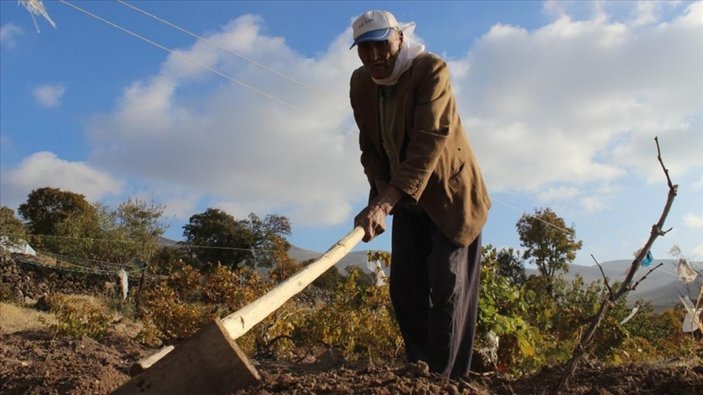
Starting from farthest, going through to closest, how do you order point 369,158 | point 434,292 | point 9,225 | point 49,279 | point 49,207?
point 49,207 < point 9,225 < point 49,279 < point 369,158 < point 434,292

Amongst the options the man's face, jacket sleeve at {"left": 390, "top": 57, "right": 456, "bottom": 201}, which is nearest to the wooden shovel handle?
jacket sleeve at {"left": 390, "top": 57, "right": 456, "bottom": 201}

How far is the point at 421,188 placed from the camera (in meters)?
3.09

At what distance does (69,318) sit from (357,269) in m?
3.30

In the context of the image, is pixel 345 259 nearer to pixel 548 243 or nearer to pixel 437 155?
pixel 548 243

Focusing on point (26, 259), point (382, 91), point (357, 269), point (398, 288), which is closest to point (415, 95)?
point (382, 91)

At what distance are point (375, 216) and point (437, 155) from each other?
0.44 m

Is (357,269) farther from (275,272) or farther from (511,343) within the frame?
(511,343)

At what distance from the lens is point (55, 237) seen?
31078mm

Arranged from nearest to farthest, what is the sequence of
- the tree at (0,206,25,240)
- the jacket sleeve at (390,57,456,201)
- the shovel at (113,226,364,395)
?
the shovel at (113,226,364,395)
the jacket sleeve at (390,57,456,201)
the tree at (0,206,25,240)

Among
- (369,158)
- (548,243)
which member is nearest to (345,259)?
(548,243)

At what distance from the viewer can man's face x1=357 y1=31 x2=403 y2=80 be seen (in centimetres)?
325

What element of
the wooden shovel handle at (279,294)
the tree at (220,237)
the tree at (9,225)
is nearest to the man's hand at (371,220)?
the wooden shovel handle at (279,294)

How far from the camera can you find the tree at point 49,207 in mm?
35969

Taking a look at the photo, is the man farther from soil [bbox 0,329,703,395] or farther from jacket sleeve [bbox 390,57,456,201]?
soil [bbox 0,329,703,395]
